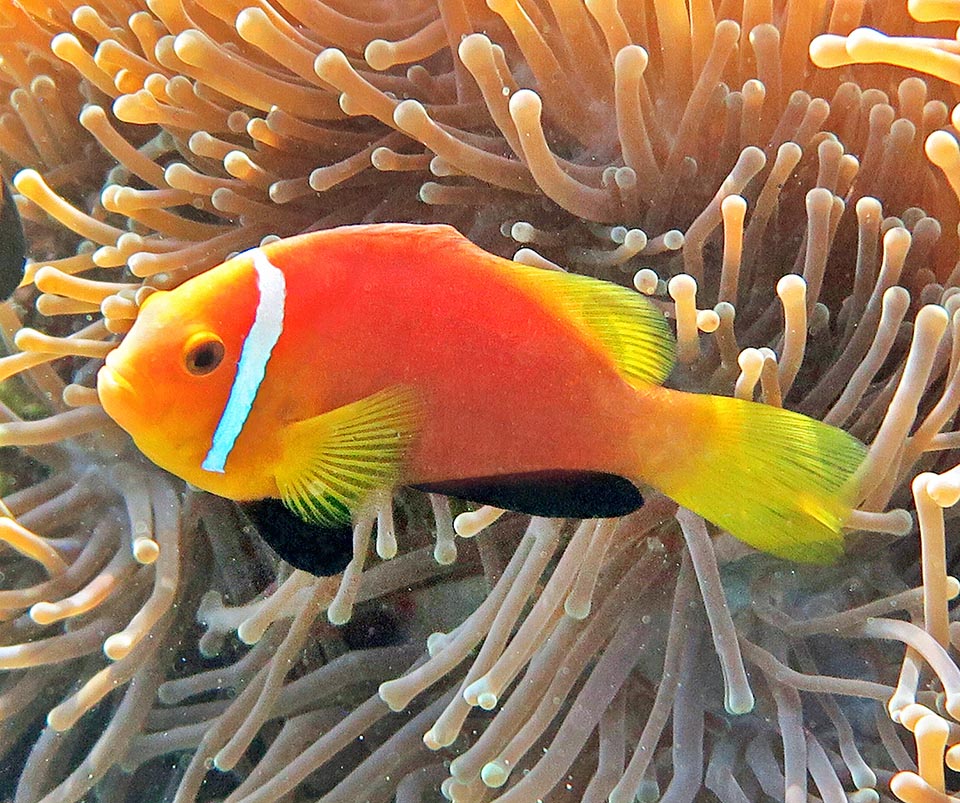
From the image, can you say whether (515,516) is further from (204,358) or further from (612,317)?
(204,358)

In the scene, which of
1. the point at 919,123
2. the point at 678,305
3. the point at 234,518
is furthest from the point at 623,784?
the point at 919,123

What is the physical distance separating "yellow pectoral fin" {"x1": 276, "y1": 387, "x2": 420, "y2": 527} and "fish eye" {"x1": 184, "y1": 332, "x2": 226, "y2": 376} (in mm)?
72

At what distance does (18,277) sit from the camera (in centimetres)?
112

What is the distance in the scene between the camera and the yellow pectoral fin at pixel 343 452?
0.70 m

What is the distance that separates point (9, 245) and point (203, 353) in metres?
0.54

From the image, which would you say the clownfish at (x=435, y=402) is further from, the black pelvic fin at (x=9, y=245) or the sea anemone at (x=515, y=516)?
the black pelvic fin at (x=9, y=245)

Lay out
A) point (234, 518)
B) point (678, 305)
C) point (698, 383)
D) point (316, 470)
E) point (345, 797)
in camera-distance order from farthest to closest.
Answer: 1. point (234, 518)
2. point (345, 797)
3. point (698, 383)
4. point (678, 305)
5. point (316, 470)

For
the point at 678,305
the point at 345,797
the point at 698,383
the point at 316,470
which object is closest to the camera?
the point at 316,470

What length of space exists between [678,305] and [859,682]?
1.32 ft

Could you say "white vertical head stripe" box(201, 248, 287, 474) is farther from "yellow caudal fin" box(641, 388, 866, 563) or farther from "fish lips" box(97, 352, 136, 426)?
"yellow caudal fin" box(641, 388, 866, 563)

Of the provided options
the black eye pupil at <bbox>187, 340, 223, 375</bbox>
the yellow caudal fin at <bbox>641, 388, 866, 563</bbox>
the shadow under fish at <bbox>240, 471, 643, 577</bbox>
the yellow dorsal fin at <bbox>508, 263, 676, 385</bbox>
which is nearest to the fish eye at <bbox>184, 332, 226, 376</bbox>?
the black eye pupil at <bbox>187, 340, 223, 375</bbox>

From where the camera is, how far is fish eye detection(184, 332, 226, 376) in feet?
2.22

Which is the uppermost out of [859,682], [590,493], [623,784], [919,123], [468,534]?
[919,123]

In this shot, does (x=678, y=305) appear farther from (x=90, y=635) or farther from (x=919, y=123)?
(x=90, y=635)
